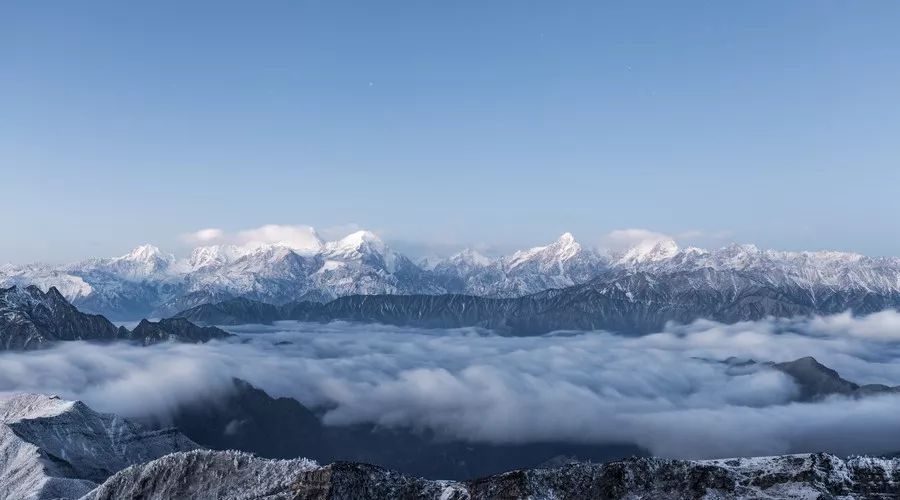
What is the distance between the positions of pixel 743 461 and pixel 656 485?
2232cm

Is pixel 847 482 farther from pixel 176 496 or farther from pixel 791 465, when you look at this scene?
pixel 176 496

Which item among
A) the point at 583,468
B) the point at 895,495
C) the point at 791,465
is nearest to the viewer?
the point at 895,495

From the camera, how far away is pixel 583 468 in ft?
549

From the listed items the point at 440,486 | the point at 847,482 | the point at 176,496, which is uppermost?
the point at 847,482

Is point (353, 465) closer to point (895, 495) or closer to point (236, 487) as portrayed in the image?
point (236, 487)

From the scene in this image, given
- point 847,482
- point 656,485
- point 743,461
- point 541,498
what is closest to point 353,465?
point 541,498

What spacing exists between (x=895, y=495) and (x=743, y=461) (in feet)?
96.4

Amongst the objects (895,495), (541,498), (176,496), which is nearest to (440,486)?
(541,498)

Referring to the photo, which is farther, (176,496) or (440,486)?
(176,496)

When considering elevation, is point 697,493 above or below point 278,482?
above

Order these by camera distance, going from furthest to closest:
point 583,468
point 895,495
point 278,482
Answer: point 278,482 < point 583,468 < point 895,495

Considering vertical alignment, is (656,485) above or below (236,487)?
above

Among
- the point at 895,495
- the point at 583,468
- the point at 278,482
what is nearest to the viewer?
the point at 895,495

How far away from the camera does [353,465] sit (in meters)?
177
